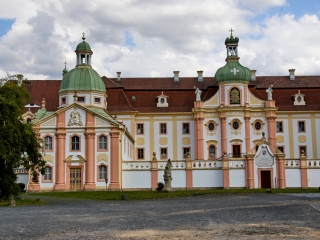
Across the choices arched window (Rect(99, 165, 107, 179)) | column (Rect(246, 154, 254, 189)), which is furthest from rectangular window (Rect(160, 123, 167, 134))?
column (Rect(246, 154, 254, 189))

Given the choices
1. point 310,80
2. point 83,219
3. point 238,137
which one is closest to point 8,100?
point 83,219

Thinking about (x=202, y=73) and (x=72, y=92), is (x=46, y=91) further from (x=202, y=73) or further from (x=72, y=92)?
(x=202, y=73)

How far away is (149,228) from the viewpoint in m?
16.0

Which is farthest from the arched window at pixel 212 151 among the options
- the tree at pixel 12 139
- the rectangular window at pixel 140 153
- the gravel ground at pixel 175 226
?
the gravel ground at pixel 175 226

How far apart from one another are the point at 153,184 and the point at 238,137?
1593cm

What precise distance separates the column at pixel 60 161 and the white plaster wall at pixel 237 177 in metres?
16.6

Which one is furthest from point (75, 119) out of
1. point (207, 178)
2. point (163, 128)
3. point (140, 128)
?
point (163, 128)

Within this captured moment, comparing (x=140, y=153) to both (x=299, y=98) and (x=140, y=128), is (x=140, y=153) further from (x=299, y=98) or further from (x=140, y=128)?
(x=299, y=98)

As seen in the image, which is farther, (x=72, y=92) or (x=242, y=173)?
(x=72, y=92)

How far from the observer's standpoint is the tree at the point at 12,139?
32875 mm

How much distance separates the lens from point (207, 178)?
A: 176 ft

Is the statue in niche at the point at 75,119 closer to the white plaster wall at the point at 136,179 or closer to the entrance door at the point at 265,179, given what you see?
the white plaster wall at the point at 136,179

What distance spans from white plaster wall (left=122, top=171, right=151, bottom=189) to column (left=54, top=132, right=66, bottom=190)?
613cm

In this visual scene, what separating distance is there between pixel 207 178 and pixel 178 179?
113 inches
